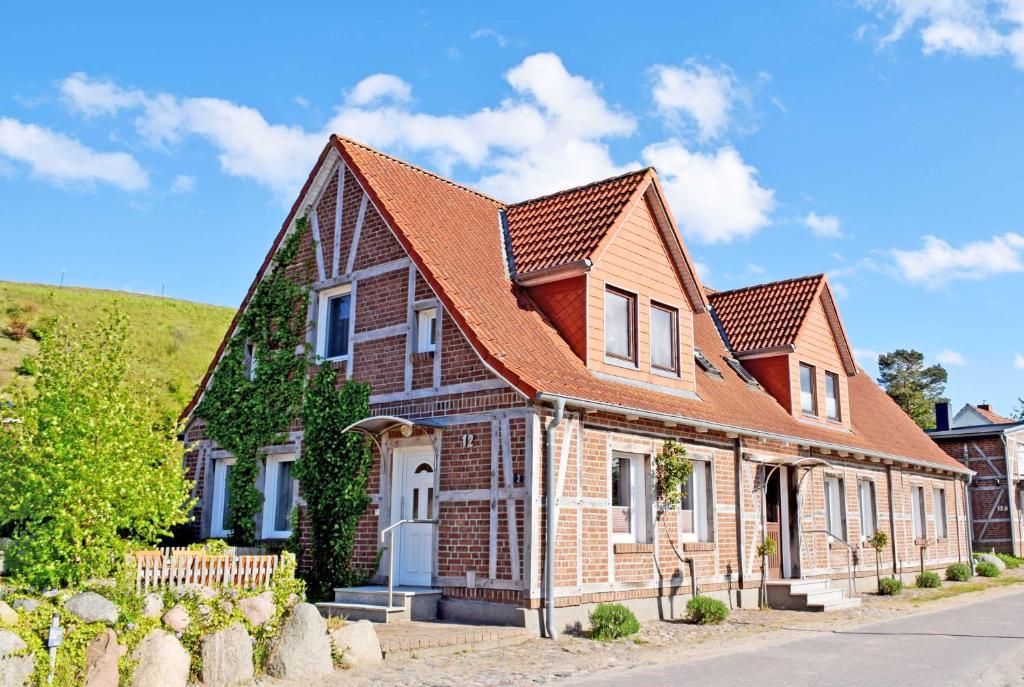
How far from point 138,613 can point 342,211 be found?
31.1ft

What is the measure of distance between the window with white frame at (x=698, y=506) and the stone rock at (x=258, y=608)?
7.88 m

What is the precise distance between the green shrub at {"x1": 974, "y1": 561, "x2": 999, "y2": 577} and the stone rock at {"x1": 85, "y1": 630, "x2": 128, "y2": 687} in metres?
26.9

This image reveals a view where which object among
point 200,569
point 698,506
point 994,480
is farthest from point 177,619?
point 994,480

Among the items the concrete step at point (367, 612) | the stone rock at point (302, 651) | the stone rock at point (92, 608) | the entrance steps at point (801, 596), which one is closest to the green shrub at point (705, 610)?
the entrance steps at point (801, 596)

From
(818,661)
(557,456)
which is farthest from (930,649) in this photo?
(557,456)

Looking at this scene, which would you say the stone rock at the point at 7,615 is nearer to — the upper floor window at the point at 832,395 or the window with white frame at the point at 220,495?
the window with white frame at the point at 220,495

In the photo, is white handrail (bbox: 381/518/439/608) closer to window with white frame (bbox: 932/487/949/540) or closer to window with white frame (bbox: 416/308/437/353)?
window with white frame (bbox: 416/308/437/353)

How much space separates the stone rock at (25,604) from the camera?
30.7 ft

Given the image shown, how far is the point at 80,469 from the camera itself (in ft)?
42.2

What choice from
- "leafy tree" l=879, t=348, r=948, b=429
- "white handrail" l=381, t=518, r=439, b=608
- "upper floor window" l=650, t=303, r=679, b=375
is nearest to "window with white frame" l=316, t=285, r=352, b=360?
"white handrail" l=381, t=518, r=439, b=608

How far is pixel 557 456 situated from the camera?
13.3 meters

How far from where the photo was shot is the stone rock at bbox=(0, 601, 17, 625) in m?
8.66

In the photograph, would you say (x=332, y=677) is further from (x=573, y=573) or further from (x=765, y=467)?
(x=765, y=467)

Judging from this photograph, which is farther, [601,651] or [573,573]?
[573,573]
